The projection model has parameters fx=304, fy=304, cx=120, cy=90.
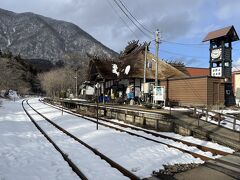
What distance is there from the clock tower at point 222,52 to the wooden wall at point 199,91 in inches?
99.0

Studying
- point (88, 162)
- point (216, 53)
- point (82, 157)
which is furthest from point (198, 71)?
point (88, 162)

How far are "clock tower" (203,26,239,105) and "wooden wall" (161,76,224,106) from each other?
8.25 ft

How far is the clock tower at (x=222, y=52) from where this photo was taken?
29.9 metres

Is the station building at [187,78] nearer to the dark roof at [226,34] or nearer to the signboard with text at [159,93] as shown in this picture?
the dark roof at [226,34]

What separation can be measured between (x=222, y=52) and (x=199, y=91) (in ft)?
21.1

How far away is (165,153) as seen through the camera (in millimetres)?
10141

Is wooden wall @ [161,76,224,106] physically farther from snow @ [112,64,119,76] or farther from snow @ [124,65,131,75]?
snow @ [112,64,119,76]

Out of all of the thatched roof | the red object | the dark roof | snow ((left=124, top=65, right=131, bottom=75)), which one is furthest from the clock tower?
the red object

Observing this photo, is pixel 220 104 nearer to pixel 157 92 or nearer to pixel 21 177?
pixel 157 92

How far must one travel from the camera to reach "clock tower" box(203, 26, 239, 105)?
98.0 feet

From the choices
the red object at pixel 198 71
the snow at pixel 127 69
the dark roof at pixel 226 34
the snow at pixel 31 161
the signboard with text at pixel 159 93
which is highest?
the dark roof at pixel 226 34

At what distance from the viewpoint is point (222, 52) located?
99.9 feet

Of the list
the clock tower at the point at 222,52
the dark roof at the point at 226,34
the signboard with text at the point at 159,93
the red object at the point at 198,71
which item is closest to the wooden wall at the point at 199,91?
the clock tower at the point at 222,52

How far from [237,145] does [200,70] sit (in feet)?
136
